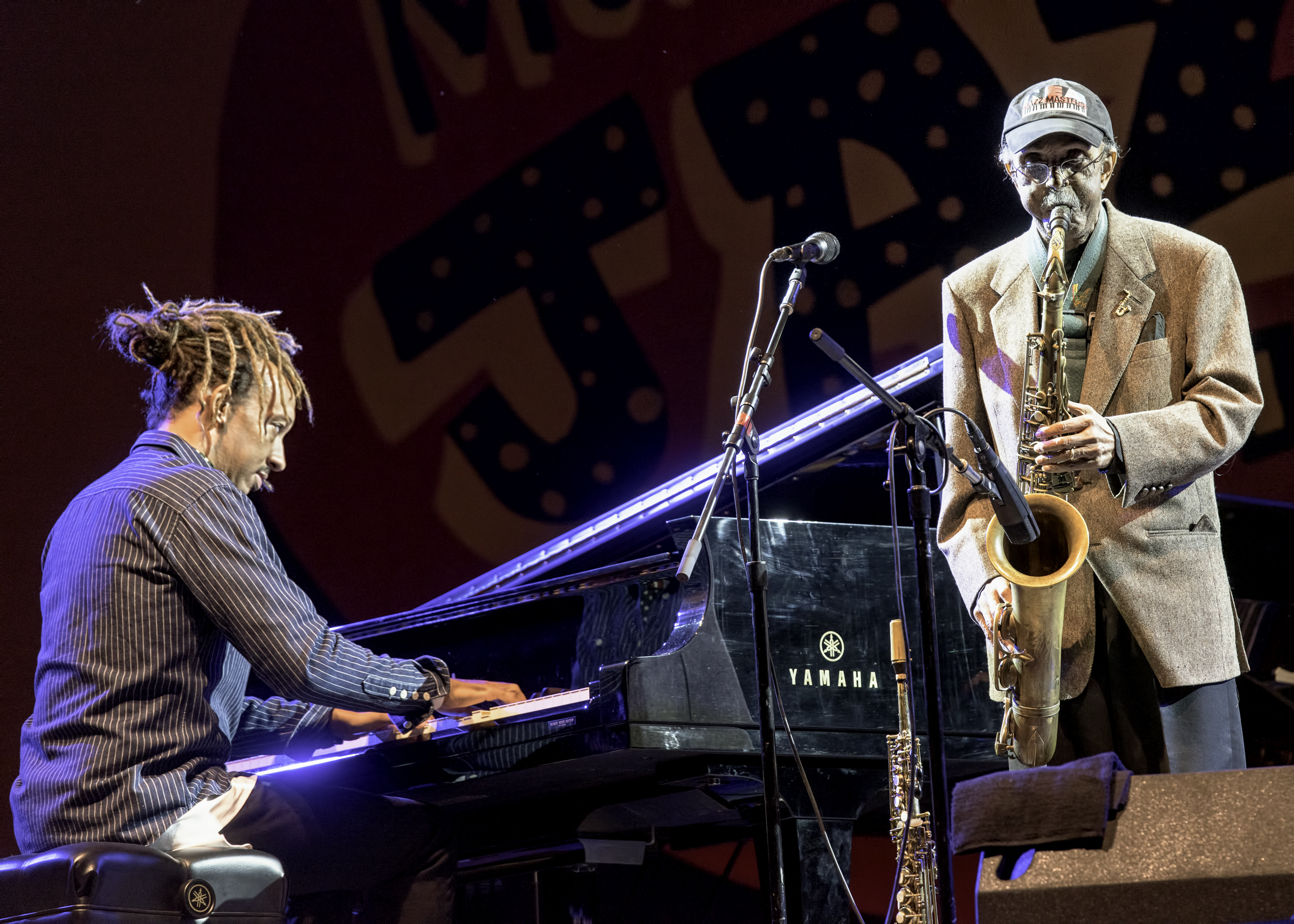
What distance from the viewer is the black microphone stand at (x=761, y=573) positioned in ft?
8.58

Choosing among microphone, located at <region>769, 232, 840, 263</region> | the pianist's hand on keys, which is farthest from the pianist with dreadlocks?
microphone, located at <region>769, 232, 840, 263</region>

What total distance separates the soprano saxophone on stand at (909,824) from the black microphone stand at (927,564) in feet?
2.36

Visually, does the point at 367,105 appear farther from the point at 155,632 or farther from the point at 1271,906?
the point at 1271,906

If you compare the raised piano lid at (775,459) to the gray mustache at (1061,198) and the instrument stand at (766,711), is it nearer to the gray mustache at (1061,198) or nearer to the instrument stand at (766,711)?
the instrument stand at (766,711)

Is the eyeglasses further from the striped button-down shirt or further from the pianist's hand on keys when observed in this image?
the pianist's hand on keys

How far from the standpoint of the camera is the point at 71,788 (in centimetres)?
259

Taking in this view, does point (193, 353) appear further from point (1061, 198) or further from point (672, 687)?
point (1061, 198)

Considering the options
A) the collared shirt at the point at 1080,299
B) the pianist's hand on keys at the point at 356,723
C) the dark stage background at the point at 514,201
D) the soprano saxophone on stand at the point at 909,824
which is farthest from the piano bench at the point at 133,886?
the dark stage background at the point at 514,201

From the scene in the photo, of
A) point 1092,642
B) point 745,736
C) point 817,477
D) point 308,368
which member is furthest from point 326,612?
point 1092,642

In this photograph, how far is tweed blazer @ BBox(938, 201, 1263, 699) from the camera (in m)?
2.34

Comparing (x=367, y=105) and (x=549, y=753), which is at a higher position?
(x=367, y=105)

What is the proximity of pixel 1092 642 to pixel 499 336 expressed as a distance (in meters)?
3.87

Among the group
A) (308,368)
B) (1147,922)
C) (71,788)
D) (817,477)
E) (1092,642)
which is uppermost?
(308,368)

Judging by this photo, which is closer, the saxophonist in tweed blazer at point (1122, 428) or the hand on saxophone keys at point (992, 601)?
the saxophonist in tweed blazer at point (1122, 428)
